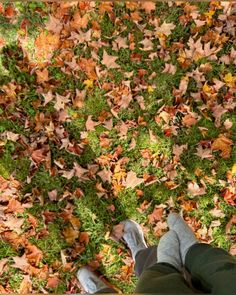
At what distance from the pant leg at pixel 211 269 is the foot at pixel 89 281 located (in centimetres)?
74

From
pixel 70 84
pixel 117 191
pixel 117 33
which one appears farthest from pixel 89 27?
pixel 117 191

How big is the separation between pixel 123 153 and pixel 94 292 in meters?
1.08

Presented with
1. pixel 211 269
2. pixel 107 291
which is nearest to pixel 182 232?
pixel 107 291

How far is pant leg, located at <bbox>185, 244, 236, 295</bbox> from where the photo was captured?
2.13m

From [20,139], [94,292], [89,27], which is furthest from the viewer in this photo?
[89,27]

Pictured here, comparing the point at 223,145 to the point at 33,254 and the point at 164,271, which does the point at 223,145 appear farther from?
the point at 33,254

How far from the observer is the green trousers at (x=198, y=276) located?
7.16 feet

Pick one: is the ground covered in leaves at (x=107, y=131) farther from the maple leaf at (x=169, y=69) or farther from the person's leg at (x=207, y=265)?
the person's leg at (x=207, y=265)

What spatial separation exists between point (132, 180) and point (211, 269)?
1283 mm

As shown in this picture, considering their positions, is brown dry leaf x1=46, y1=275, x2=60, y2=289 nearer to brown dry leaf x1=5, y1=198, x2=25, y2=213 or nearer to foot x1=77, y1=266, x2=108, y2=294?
foot x1=77, y1=266, x2=108, y2=294

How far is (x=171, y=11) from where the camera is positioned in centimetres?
383

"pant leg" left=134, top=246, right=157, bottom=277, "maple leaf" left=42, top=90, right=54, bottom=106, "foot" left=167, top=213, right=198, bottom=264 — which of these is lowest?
"pant leg" left=134, top=246, right=157, bottom=277

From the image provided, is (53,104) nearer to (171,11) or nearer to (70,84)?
(70,84)

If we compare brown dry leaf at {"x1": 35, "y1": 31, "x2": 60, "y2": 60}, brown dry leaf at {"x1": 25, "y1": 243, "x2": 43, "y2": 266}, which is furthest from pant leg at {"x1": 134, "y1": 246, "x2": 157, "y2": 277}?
brown dry leaf at {"x1": 35, "y1": 31, "x2": 60, "y2": 60}
